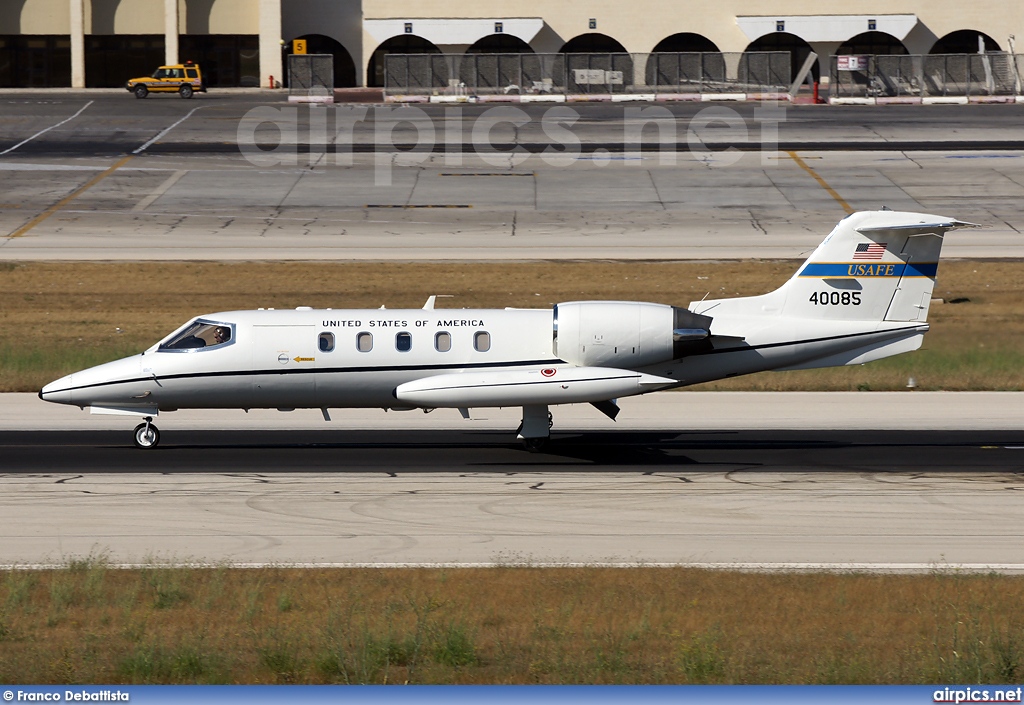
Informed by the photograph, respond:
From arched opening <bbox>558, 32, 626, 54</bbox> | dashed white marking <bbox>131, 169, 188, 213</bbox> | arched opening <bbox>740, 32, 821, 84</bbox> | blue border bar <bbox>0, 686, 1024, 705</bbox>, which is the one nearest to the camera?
blue border bar <bbox>0, 686, 1024, 705</bbox>

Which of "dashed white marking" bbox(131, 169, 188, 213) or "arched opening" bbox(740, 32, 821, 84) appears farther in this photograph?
"arched opening" bbox(740, 32, 821, 84)

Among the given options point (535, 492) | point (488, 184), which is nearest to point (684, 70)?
point (488, 184)

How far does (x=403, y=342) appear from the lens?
81.2ft

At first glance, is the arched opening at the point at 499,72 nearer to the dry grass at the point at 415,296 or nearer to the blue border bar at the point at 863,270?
the dry grass at the point at 415,296

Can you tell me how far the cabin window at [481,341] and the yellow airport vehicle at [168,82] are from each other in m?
72.3

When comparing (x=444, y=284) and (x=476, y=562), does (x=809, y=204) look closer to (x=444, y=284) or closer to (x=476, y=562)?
(x=444, y=284)

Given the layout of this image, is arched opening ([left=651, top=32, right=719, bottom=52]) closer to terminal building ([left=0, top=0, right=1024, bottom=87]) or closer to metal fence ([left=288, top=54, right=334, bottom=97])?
terminal building ([left=0, top=0, right=1024, bottom=87])

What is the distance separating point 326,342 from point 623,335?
18.2ft

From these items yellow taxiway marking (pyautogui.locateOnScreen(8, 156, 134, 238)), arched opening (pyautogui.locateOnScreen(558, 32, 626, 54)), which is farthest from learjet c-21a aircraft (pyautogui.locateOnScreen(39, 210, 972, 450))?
arched opening (pyautogui.locateOnScreen(558, 32, 626, 54))

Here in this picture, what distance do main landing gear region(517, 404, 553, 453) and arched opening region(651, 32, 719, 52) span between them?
76112 millimetres

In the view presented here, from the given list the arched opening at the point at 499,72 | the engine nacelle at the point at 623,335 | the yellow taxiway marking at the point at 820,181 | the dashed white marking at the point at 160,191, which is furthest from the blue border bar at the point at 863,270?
the arched opening at the point at 499,72

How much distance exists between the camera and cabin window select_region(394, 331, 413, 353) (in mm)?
24703

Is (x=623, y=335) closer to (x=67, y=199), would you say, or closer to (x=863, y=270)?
(x=863, y=270)

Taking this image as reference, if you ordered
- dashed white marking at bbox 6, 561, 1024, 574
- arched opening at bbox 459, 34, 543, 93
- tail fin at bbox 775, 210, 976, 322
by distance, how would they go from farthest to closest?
arched opening at bbox 459, 34, 543, 93
tail fin at bbox 775, 210, 976, 322
dashed white marking at bbox 6, 561, 1024, 574
